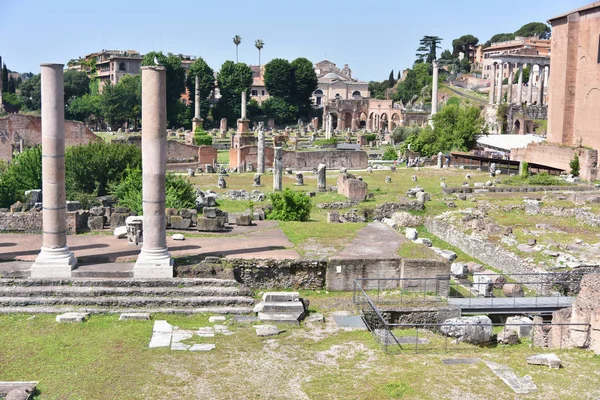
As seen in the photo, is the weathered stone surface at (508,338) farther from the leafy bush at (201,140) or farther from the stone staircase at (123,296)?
the leafy bush at (201,140)

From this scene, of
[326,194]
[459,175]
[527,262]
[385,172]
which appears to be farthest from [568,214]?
[385,172]

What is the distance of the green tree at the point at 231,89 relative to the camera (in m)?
78.6

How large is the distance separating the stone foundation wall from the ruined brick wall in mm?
27887

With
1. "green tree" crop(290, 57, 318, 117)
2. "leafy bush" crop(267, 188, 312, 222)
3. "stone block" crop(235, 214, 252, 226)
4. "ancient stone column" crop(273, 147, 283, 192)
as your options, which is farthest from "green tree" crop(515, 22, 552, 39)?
"stone block" crop(235, 214, 252, 226)

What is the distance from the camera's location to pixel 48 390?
8867mm

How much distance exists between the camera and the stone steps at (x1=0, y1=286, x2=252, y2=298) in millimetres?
12609

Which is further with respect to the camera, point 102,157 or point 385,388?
point 102,157

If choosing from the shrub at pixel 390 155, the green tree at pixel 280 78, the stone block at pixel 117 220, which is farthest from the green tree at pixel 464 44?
the stone block at pixel 117 220

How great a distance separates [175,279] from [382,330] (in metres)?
4.28

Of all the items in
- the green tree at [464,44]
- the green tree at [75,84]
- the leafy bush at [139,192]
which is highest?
the green tree at [464,44]

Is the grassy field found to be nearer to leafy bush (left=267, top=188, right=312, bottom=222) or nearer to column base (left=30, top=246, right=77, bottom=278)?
column base (left=30, top=246, right=77, bottom=278)

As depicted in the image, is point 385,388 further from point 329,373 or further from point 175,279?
point 175,279

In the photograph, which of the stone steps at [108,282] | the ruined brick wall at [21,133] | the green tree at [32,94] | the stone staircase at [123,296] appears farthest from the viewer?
the green tree at [32,94]

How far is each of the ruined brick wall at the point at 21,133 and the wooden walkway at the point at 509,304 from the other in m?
36.1
